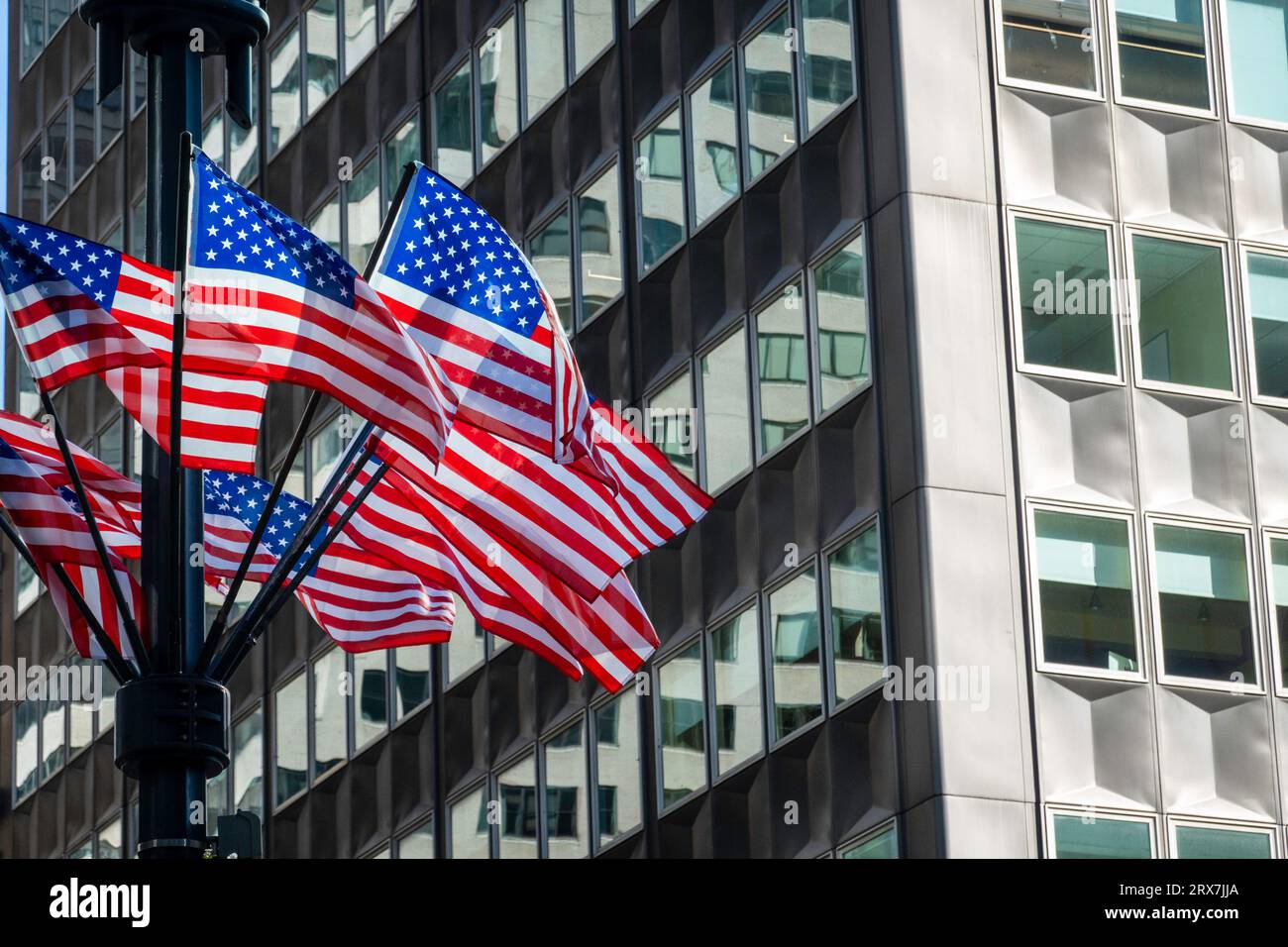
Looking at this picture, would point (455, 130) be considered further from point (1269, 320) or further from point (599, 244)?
point (1269, 320)

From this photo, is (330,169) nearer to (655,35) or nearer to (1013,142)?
(655,35)

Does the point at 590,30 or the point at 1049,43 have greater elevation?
the point at 590,30

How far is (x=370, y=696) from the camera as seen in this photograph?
1567 inches

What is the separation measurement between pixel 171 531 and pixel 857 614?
15.0m

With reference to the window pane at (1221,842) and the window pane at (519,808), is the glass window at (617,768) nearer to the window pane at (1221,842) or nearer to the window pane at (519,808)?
the window pane at (519,808)

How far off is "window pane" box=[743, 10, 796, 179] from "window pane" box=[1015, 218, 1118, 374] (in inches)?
138

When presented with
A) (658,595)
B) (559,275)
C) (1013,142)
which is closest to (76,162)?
(559,275)

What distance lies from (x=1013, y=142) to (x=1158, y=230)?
6.27 feet

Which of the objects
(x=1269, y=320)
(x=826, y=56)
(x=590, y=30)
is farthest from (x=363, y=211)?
(x=1269, y=320)

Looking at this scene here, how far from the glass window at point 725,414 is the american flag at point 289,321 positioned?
16022mm

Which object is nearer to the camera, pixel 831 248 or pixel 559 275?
pixel 831 248

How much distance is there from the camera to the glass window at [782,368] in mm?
30531

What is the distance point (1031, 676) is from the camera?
27359mm
